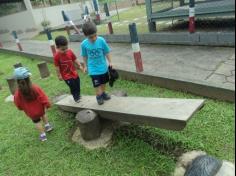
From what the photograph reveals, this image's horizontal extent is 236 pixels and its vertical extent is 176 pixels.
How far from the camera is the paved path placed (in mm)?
4516

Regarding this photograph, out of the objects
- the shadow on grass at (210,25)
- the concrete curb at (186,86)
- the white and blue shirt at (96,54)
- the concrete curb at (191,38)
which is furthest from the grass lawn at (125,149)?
the shadow on grass at (210,25)

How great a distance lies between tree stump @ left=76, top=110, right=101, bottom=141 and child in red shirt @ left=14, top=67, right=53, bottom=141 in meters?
0.68

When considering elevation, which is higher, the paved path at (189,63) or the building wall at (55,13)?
the building wall at (55,13)

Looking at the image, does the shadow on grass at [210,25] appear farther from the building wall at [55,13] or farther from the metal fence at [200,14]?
the building wall at [55,13]

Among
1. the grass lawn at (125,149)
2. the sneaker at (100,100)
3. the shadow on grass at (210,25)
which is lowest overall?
the grass lawn at (125,149)

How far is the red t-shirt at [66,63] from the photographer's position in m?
3.98

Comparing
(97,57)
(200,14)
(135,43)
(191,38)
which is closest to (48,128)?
(97,57)

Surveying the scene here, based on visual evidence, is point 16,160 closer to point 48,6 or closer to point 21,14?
point 21,14

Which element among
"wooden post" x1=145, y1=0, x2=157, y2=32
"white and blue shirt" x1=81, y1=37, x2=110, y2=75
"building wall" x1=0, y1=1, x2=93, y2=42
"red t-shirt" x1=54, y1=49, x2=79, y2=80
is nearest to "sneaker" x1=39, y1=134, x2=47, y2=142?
"red t-shirt" x1=54, y1=49, x2=79, y2=80

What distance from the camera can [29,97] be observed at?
371cm

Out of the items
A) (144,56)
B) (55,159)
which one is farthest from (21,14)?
(55,159)

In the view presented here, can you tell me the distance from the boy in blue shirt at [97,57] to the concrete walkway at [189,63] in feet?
4.62

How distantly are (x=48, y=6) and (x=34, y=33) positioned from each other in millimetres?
3050

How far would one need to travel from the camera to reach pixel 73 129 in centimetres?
399
